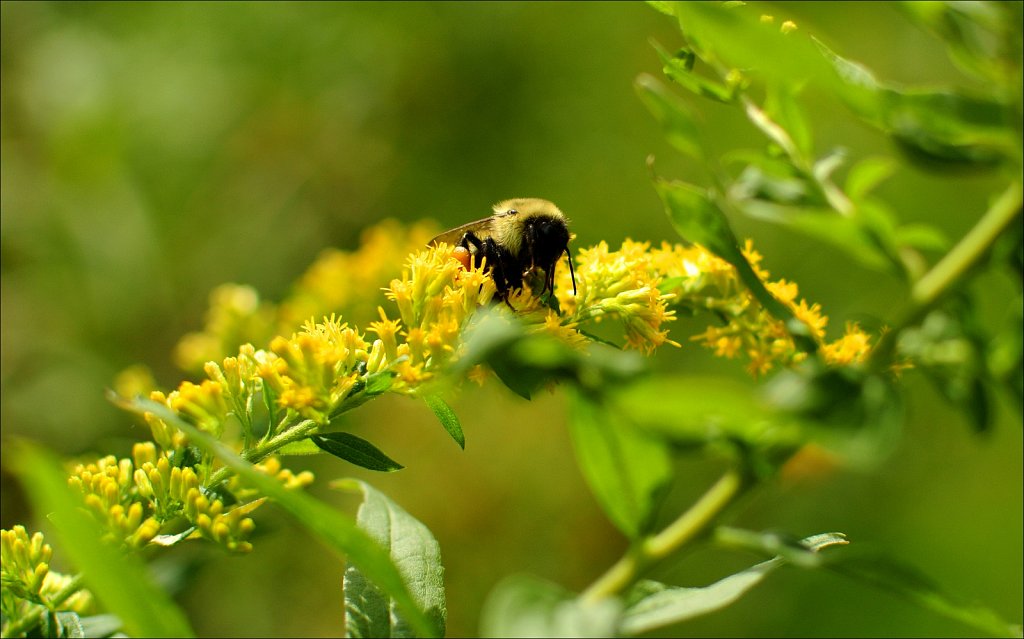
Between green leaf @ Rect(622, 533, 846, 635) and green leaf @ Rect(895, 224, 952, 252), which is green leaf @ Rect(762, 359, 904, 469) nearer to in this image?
green leaf @ Rect(622, 533, 846, 635)

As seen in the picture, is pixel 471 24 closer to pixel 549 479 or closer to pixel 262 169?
pixel 262 169

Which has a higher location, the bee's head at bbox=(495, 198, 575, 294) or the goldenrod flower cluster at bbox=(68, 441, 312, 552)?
the bee's head at bbox=(495, 198, 575, 294)

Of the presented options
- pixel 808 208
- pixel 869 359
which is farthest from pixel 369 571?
pixel 808 208

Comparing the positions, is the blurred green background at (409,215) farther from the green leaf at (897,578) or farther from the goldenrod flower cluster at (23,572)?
the green leaf at (897,578)

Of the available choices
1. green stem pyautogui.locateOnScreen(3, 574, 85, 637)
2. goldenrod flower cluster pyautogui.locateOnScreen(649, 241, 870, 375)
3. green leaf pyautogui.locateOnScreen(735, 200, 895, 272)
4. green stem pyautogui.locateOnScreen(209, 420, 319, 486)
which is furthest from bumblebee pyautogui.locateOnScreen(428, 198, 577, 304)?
green stem pyautogui.locateOnScreen(3, 574, 85, 637)

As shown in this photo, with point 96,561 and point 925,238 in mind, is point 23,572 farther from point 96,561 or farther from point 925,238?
point 925,238

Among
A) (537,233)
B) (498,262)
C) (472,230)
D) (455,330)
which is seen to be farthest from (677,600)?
(472,230)
